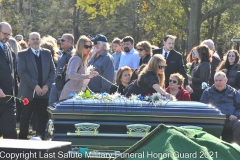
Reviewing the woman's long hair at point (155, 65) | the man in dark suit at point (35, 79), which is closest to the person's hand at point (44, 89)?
the man in dark suit at point (35, 79)

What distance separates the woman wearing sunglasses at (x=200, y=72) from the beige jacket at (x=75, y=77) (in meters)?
2.29

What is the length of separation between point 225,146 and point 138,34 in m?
34.5

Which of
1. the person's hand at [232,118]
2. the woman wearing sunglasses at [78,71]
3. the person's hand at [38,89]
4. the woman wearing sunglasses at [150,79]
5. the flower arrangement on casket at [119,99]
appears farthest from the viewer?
the person's hand at [38,89]

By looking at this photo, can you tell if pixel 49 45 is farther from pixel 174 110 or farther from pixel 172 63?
pixel 174 110

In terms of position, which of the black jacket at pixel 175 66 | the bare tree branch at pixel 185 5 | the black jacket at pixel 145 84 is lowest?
the black jacket at pixel 145 84

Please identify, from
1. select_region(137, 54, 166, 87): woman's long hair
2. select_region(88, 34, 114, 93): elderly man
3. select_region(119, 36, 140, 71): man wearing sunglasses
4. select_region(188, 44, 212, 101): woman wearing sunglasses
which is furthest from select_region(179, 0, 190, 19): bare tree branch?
select_region(137, 54, 166, 87): woman's long hair

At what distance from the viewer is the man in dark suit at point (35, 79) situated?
859 cm

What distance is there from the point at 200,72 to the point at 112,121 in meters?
3.51

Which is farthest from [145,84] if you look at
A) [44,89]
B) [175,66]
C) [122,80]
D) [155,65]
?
[175,66]

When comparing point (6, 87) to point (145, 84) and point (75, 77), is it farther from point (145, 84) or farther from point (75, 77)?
point (145, 84)

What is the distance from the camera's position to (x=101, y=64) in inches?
346

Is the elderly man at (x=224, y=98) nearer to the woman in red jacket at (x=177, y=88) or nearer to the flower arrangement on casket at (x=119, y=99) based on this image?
the woman in red jacket at (x=177, y=88)

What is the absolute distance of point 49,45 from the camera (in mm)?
9977

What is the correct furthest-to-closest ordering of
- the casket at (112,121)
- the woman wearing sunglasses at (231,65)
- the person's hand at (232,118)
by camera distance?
1. the woman wearing sunglasses at (231,65)
2. the person's hand at (232,118)
3. the casket at (112,121)
